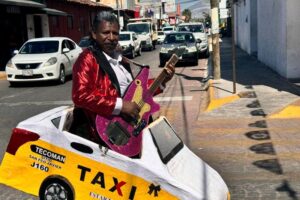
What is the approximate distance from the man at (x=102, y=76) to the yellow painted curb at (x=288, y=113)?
19.8 feet

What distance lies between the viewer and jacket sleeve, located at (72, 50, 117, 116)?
146 inches

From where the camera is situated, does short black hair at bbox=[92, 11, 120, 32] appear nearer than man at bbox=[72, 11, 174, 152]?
No

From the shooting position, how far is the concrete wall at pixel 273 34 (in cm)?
1432

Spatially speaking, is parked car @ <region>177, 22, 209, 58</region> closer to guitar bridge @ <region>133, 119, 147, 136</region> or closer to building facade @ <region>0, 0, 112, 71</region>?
building facade @ <region>0, 0, 112, 71</region>

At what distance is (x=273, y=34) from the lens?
54.2 feet

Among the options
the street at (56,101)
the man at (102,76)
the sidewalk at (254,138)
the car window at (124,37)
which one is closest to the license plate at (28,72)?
the street at (56,101)

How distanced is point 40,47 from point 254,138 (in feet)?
37.9

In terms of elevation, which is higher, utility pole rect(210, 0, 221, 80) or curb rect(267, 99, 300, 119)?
utility pole rect(210, 0, 221, 80)

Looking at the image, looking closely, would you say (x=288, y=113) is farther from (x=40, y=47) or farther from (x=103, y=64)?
(x=40, y=47)

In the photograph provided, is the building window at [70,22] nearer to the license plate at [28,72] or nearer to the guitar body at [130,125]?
the license plate at [28,72]

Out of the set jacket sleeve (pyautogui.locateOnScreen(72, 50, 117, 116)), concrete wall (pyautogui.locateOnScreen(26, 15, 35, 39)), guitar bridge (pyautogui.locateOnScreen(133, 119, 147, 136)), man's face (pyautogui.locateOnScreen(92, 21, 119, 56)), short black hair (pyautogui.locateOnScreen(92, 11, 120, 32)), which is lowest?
guitar bridge (pyautogui.locateOnScreen(133, 119, 147, 136))

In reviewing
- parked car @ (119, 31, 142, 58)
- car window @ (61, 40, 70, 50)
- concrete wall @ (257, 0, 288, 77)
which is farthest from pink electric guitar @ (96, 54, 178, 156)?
parked car @ (119, 31, 142, 58)

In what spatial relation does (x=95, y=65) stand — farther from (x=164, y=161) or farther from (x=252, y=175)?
(x=252, y=175)

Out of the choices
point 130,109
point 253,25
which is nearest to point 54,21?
point 253,25
